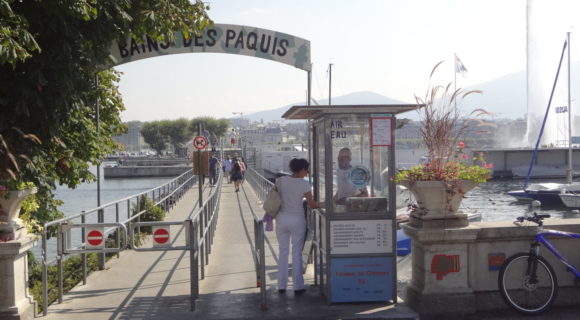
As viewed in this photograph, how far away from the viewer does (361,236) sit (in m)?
7.98

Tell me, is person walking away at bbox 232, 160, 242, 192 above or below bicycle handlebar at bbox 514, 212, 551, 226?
below

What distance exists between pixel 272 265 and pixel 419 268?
434 cm

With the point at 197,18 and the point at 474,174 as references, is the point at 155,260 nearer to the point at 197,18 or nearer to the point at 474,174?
the point at 197,18

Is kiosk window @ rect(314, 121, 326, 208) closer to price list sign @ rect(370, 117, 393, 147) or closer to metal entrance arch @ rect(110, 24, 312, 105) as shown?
price list sign @ rect(370, 117, 393, 147)

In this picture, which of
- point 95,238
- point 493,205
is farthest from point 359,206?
point 493,205

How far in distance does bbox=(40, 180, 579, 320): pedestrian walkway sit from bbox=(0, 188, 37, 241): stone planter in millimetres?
1168

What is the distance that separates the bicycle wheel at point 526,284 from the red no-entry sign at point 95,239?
479cm

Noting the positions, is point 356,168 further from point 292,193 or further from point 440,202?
point 440,202

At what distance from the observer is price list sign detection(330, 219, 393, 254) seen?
7.96 m

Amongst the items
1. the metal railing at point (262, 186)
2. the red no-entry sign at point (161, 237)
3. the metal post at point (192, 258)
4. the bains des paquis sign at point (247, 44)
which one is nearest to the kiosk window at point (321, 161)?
the metal post at point (192, 258)

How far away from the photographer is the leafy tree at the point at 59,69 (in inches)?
336

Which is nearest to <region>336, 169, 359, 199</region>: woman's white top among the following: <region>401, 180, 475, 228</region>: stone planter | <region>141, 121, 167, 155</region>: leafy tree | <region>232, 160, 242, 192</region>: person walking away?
<region>401, 180, 475, 228</region>: stone planter

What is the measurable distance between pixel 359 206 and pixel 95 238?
129 inches

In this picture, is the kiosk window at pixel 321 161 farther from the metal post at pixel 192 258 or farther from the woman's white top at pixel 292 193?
the metal post at pixel 192 258
